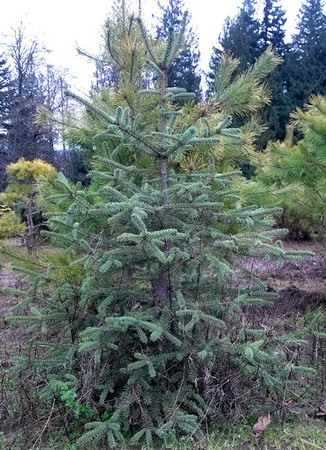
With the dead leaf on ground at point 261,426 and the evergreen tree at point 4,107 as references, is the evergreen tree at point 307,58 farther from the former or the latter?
the dead leaf on ground at point 261,426

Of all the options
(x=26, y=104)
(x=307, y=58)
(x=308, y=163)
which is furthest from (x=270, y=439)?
(x=307, y=58)

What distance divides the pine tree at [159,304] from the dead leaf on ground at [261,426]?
0.13m

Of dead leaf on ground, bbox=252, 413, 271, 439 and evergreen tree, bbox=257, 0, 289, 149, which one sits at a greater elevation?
evergreen tree, bbox=257, 0, 289, 149

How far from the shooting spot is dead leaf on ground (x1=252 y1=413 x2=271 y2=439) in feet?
8.17

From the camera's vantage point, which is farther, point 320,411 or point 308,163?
point 308,163

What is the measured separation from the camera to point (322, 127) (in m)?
3.82

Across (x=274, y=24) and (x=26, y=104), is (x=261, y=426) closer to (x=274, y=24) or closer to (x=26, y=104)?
(x=26, y=104)

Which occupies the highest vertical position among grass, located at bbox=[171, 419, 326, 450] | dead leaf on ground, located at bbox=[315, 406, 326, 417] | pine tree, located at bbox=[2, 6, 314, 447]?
pine tree, located at bbox=[2, 6, 314, 447]

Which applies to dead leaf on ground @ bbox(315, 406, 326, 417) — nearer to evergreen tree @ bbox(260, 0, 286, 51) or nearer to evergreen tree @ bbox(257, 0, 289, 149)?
evergreen tree @ bbox(257, 0, 289, 149)

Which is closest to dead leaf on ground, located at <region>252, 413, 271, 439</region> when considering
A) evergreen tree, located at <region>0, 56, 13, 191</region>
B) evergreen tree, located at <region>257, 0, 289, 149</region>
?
evergreen tree, located at <region>257, 0, 289, 149</region>

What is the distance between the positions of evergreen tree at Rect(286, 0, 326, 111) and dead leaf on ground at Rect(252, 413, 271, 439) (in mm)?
19258

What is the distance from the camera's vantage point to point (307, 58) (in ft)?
69.7

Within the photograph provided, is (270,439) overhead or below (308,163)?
below

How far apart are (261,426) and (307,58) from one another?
22789 millimetres
